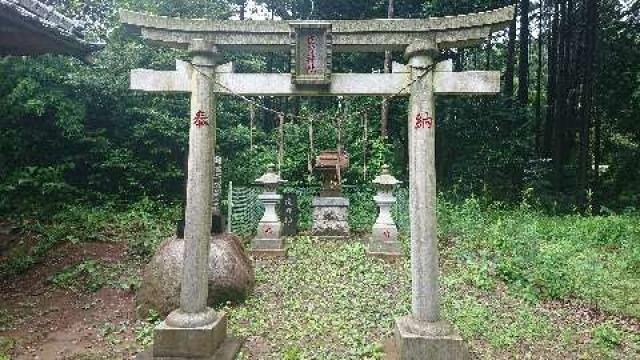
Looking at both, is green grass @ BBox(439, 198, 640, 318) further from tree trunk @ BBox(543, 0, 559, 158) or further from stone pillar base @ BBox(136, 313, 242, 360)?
tree trunk @ BBox(543, 0, 559, 158)

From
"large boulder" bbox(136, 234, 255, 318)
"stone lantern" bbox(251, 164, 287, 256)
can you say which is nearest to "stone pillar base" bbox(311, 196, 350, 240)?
"stone lantern" bbox(251, 164, 287, 256)

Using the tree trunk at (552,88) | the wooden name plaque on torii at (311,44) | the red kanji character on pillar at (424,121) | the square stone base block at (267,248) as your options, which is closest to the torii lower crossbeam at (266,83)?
the wooden name plaque on torii at (311,44)

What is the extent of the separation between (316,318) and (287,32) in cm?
440

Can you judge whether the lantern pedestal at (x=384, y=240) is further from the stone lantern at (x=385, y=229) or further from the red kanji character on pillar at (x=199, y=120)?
the red kanji character on pillar at (x=199, y=120)

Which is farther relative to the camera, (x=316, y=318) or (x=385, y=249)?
(x=385, y=249)

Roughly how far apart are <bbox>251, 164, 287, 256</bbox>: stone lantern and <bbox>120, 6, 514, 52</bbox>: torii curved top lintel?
6.32 m

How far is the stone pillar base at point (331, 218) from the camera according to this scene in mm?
13109

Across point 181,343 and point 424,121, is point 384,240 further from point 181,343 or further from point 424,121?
point 181,343

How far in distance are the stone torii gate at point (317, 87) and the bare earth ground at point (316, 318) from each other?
870 millimetres

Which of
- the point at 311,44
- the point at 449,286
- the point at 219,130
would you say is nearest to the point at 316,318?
the point at 449,286

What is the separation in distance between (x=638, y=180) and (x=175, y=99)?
70.2 feet

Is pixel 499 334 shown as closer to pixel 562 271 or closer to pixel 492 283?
pixel 492 283

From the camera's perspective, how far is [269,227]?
11883mm

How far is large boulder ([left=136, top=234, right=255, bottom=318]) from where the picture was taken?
7.25 m
